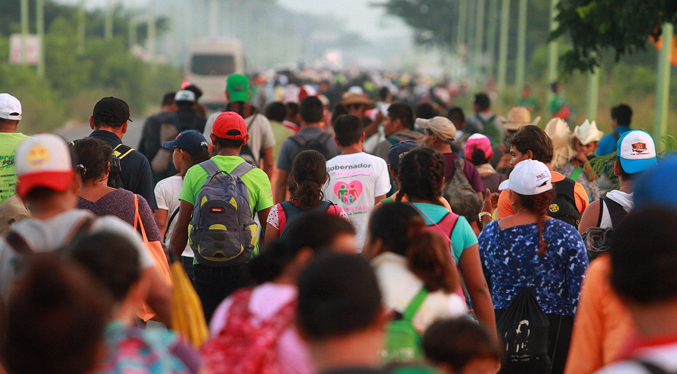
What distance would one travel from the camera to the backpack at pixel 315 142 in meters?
8.20

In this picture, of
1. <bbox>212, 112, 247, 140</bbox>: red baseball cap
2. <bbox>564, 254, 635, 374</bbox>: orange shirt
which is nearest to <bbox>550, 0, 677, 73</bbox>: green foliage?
<bbox>212, 112, 247, 140</bbox>: red baseball cap

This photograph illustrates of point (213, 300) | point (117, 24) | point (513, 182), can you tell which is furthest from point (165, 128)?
point (117, 24)

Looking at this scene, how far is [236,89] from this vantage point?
9.25 metres

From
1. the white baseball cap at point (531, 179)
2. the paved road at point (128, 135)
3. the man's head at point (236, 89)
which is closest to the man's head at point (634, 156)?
the white baseball cap at point (531, 179)

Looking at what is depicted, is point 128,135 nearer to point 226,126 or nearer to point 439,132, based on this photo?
point 439,132

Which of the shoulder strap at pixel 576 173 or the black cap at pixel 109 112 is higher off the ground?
the black cap at pixel 109 112

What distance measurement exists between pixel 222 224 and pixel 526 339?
6.27 feet

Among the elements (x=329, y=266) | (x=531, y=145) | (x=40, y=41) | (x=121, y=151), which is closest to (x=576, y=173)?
(x=531, y=145)

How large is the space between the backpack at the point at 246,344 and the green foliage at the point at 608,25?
29.6 feet

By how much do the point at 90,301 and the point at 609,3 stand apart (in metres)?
10.1

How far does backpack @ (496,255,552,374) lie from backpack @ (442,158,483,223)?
1.87m

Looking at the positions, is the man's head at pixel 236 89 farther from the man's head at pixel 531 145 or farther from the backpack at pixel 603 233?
the backpack at pixel 603 233

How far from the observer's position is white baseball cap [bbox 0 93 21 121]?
607 centimetres

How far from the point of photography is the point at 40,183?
308 centimetres
